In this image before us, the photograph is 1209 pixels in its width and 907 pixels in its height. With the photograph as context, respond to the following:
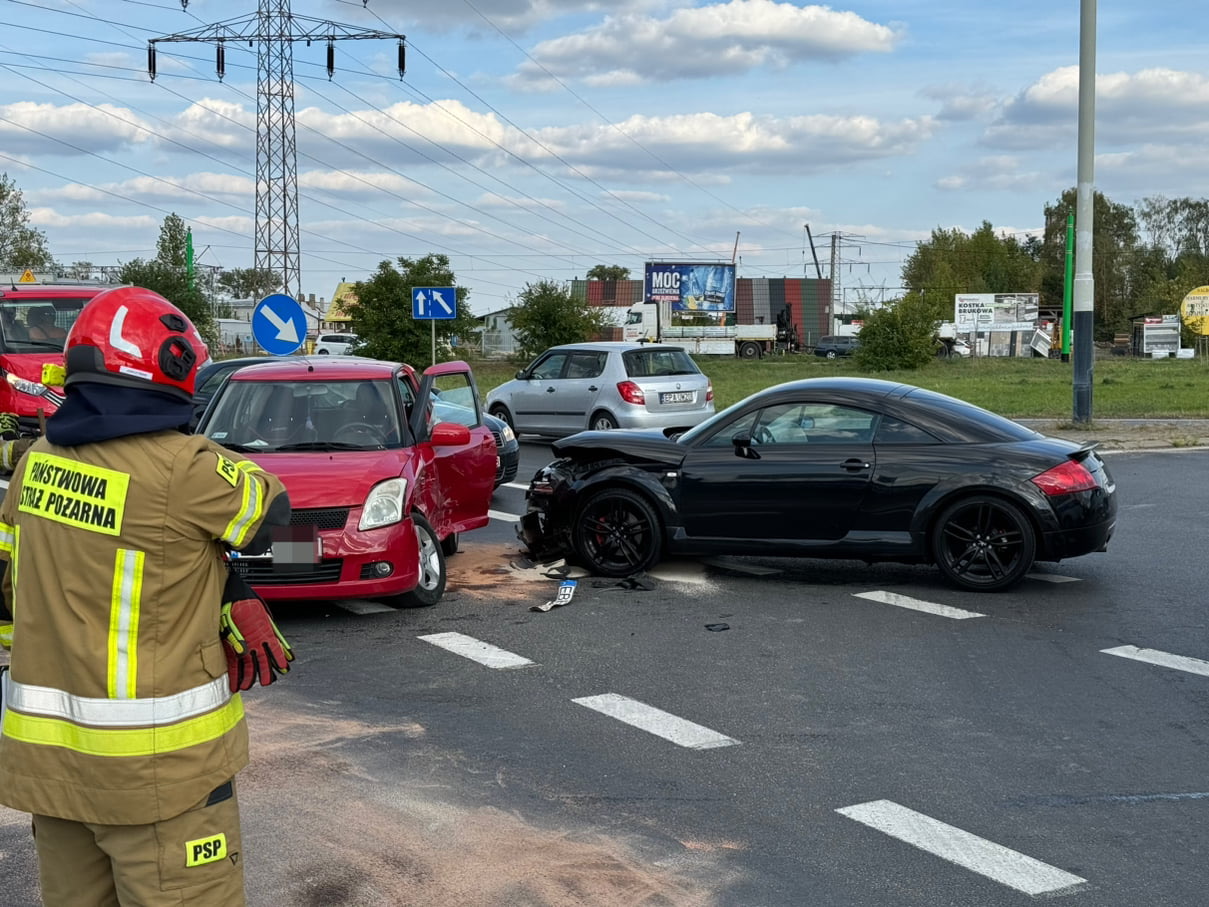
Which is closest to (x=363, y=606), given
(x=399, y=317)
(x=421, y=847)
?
(x=421, y=847)

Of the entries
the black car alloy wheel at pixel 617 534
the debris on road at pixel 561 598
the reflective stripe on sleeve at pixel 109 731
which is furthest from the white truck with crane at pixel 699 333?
the reflective stripe on sleeve at pixel 109 731

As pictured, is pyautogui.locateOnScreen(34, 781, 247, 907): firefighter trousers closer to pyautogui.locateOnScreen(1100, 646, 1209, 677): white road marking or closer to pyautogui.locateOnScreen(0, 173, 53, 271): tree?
pyautogui.locateOnScreen(1100, 646, 1209, 677): white road marking

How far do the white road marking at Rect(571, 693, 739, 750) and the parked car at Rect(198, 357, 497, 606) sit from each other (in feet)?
6.52

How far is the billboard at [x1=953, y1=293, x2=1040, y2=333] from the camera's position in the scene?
261 feet

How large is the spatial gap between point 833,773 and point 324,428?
5.00 m

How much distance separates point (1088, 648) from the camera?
7832mm

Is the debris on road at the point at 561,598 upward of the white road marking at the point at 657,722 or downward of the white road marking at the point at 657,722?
upward

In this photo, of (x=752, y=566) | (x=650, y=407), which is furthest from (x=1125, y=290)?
(x=752, y=566)

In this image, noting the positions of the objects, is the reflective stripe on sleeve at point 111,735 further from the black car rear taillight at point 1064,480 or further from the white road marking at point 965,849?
the black car rear taillight at point 1064,480

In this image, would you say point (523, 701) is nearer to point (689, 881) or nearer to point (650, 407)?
point (689, 881)

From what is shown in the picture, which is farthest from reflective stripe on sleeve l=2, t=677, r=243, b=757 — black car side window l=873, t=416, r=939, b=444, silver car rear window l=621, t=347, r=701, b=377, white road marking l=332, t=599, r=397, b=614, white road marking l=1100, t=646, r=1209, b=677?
silver car rear window l=621, t=347, r=701, b=377

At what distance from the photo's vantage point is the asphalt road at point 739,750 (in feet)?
15.2

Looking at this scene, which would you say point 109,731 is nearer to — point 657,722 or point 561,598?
point 657,722

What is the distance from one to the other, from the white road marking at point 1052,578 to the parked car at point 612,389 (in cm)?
980
